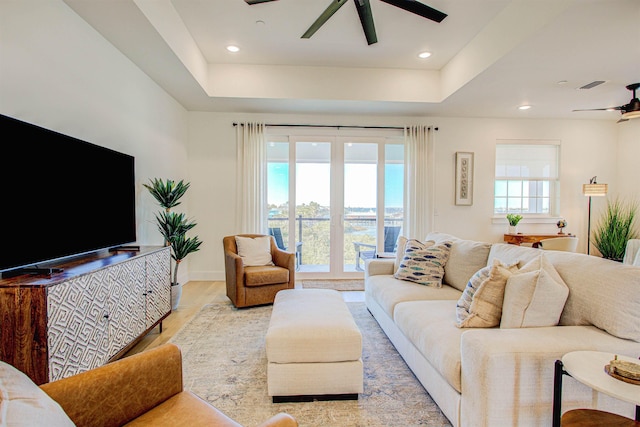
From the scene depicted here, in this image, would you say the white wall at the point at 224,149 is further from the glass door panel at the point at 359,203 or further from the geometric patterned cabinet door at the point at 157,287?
the geometric patterned cabinet door at the point at 157,287

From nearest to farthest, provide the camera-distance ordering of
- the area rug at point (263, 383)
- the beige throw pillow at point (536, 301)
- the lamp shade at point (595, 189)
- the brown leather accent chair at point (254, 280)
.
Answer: the beige throw pillow at point (536, 301), the area rug at point (263, 383), the brown leather accent chair at point (254, 280), the lamp shade at point (595, 189)

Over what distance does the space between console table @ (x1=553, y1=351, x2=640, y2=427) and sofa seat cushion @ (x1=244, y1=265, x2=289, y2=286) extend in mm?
2695

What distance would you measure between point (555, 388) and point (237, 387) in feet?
5.75

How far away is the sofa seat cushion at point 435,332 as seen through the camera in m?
1.51

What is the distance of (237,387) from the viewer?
196cm

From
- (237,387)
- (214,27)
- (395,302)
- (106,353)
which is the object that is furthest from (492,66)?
(106,353)

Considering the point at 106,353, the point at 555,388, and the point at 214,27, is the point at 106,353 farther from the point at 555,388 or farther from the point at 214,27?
the point at 214,27

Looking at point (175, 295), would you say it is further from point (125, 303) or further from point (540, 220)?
point (540, 220)

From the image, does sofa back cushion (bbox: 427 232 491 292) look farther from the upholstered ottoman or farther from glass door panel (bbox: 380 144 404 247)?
glass door panel (bbox: 380 144 404 247)

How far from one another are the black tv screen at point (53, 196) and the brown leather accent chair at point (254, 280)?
120 centimetres

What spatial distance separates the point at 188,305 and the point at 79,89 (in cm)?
246

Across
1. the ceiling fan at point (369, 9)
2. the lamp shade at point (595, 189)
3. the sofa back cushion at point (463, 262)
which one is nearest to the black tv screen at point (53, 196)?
the ceiling fan at point (369, 9)

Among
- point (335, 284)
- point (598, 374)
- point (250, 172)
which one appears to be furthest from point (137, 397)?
point (250, 172)

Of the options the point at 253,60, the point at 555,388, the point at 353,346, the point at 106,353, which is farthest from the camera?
the point at 253,60
